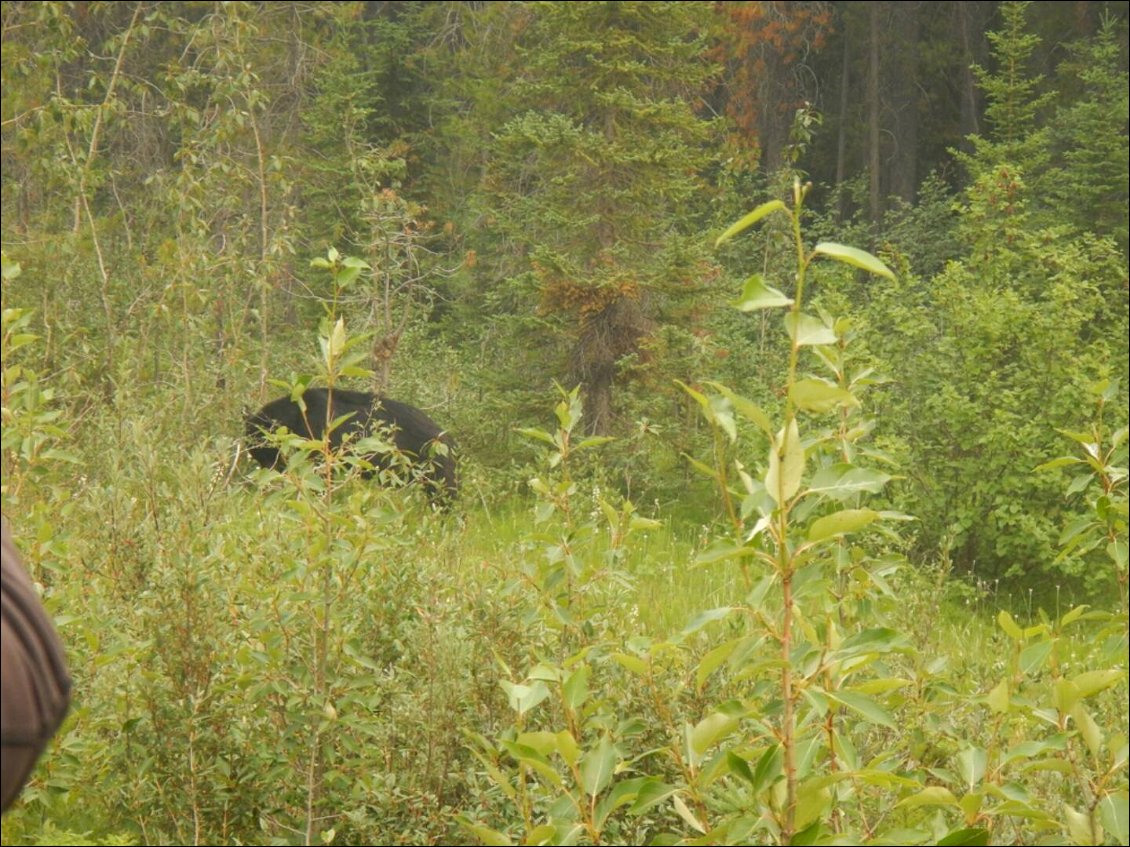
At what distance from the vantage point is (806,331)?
2.13 metres

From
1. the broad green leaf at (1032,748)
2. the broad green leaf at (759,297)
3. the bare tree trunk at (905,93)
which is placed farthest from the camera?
the bare tree trunk at (905,93)

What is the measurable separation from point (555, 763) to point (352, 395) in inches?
265

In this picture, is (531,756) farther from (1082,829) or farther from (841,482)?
(1082,829)

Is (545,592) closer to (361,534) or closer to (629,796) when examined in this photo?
(361,534)

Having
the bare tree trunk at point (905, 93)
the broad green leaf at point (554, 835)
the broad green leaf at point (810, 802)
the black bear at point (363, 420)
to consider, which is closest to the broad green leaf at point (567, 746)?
the broad green leaf at point (554, 835)

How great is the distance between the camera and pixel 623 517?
3859 millimetres

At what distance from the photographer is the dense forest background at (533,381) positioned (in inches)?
131

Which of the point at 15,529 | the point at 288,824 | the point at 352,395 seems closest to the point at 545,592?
the point at 288,824

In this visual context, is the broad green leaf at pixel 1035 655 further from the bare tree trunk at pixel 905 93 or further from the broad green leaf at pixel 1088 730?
the bare tree trunk at pixel 905 93

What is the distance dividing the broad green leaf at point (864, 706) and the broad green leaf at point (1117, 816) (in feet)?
1.41

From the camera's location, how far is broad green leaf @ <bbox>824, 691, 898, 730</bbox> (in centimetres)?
222

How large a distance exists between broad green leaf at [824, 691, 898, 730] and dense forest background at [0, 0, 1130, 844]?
0.09 metres

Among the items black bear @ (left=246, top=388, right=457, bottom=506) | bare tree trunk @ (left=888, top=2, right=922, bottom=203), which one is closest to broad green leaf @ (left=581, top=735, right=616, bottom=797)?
black bear @ (left=246, top=388, right=457, bottom=506)

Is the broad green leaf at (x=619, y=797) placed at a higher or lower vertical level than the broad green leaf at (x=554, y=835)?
higher
